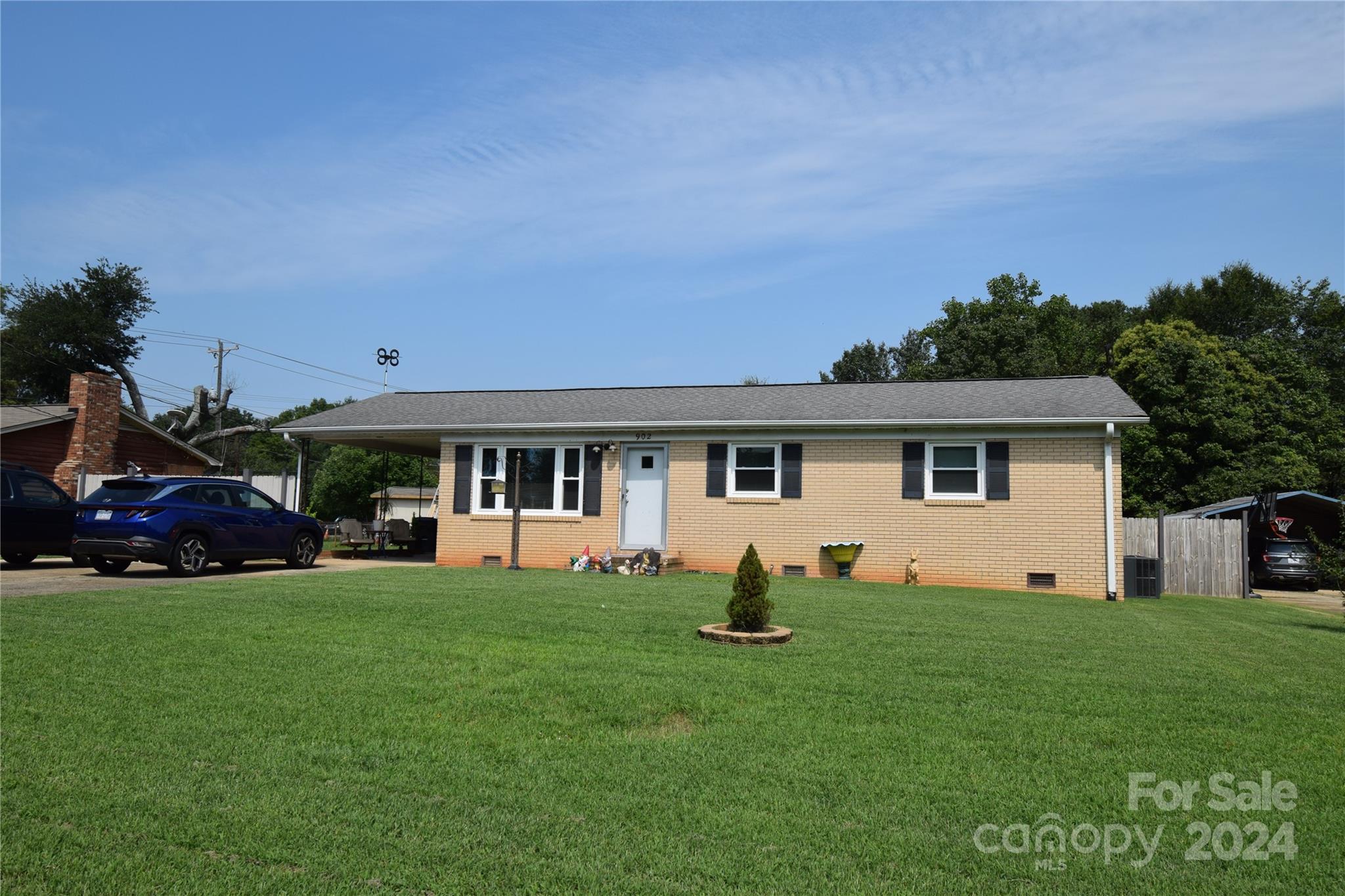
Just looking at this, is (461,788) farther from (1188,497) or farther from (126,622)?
(1188,497)

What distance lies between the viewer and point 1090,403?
15.9 m

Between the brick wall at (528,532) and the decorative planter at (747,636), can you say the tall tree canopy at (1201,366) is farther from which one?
the decorative planter at (747,636)

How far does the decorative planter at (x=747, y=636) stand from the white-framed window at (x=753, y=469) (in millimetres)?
9017

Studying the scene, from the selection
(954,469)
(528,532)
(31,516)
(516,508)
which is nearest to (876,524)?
(954,469)

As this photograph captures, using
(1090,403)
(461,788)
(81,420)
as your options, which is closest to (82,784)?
(461,788)

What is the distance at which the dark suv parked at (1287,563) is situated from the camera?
24062mm

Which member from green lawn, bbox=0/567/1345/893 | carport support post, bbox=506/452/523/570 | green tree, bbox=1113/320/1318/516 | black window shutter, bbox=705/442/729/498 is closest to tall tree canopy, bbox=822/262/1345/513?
green tree, bbox=1113/320/1318/516

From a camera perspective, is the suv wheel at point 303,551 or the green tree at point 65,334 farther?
the green tree at point 65,334

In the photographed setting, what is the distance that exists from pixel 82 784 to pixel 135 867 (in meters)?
1.06

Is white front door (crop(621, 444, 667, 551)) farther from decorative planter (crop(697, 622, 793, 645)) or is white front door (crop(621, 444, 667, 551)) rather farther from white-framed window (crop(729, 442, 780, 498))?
decorative planter (crop(697, 622, 793, 645))

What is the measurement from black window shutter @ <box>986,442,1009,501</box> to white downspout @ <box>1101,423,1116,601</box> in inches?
61.0

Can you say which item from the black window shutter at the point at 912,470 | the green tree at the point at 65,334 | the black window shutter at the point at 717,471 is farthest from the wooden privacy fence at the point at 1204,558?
the green tree at the point at 65,334

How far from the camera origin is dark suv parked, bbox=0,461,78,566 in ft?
48.1

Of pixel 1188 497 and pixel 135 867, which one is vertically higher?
pixel 1188 497
